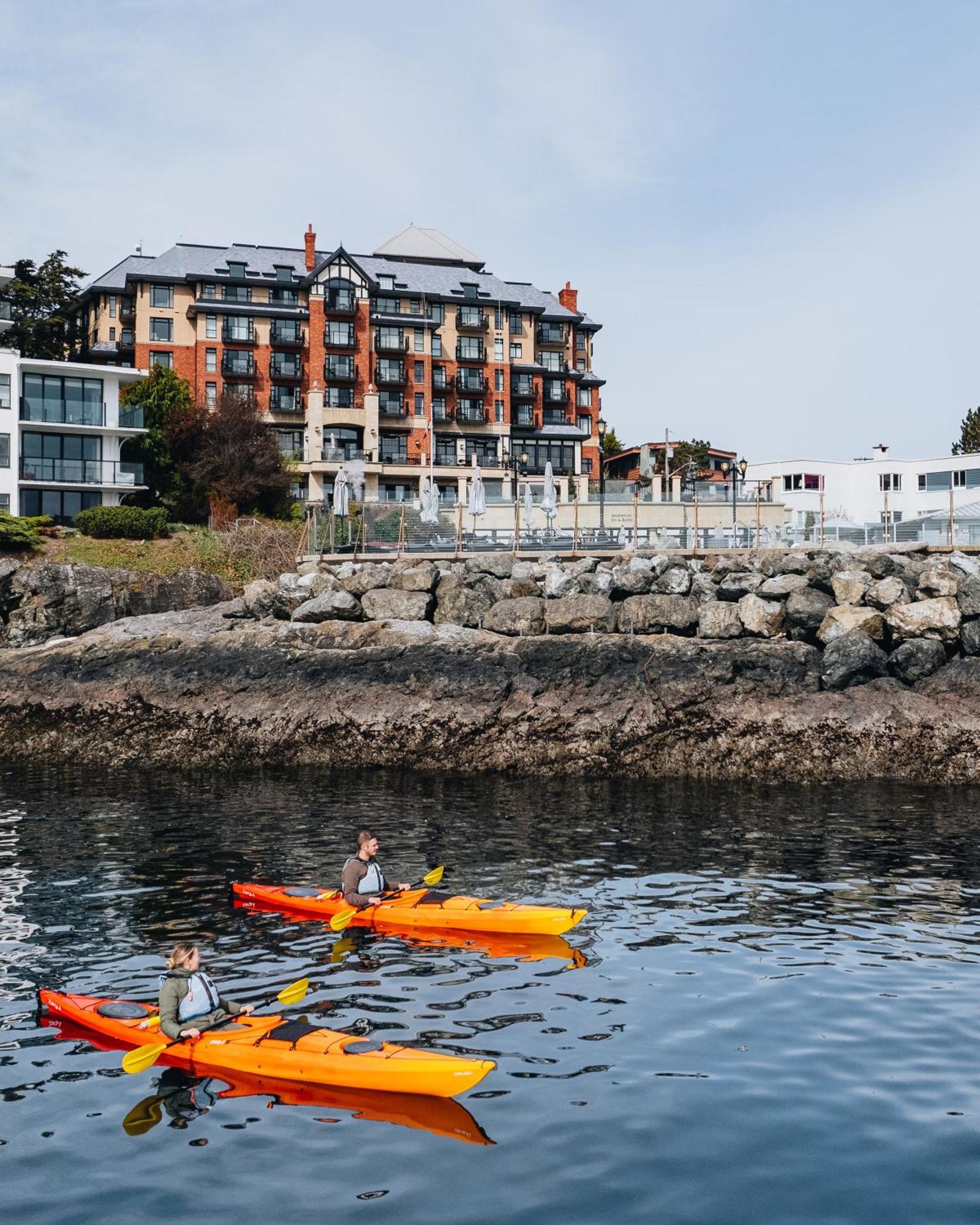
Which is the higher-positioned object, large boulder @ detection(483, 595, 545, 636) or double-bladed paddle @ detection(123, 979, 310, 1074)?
large boulder @ detection(483, 595, 545, 636)

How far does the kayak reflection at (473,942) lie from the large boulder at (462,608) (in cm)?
2093

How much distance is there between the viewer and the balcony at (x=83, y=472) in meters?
60.8

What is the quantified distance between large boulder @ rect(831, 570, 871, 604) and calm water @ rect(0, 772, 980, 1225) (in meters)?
11.6

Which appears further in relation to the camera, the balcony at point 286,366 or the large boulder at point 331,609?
the balcony at point 286,366

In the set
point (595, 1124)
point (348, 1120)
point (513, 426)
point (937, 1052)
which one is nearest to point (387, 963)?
point (348, 1120)

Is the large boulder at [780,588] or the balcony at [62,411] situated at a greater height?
the balcony at [62,411]

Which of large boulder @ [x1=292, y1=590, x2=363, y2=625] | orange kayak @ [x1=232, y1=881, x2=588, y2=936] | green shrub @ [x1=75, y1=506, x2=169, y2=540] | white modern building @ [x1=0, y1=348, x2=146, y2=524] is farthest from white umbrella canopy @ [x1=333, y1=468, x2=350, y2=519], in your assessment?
orange kayak @ [x1=232, y1=881, x2=588, y2=936]

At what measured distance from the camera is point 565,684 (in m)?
36.2

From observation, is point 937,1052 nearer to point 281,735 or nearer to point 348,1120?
point 348,1120

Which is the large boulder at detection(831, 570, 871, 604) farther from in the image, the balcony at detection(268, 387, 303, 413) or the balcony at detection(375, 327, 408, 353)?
the balcony at detection(375, 327, 408, 353)

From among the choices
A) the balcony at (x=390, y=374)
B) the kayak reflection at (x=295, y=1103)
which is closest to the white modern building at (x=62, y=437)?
the balcony at (x=390, y=374)

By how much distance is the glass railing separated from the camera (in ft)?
200

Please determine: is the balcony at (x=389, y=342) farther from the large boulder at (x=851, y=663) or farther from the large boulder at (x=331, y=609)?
the large boulder at (x=851, y=663)

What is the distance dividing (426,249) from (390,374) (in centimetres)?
1661
